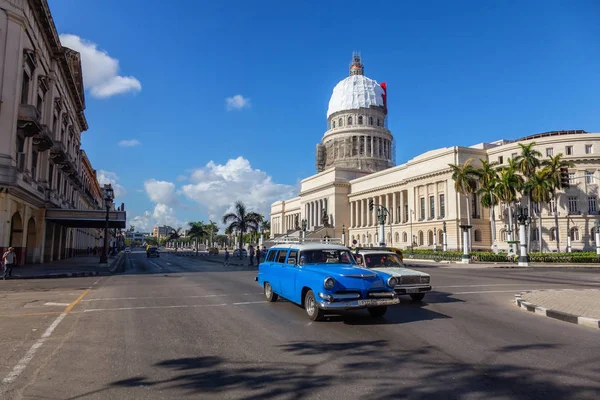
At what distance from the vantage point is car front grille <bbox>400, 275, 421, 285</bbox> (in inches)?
457

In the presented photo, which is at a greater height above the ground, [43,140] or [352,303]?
[43,140]

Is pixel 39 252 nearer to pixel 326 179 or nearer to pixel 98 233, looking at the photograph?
pixel 98 233

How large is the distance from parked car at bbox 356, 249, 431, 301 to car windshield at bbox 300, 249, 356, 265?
119 centimetres

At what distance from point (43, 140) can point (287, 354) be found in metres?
29.8

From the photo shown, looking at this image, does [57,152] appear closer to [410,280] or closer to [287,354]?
[410,280]

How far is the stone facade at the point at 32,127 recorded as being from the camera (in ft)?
78.7

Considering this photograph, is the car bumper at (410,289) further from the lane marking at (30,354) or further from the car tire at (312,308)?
the lane marking at (30,354)

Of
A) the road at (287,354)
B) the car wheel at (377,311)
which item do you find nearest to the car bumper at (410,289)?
the road at (287,354)

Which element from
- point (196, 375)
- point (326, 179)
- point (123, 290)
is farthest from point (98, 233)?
point (196, 375)

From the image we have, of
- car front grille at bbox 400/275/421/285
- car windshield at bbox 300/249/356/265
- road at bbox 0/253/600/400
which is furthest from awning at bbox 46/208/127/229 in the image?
car front grille at bbox 400/275/421/285

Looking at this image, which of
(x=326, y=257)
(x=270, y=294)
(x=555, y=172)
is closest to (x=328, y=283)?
(x=326, y=257)

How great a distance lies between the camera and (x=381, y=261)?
1305 cm

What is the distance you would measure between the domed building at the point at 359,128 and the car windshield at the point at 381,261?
8392cm

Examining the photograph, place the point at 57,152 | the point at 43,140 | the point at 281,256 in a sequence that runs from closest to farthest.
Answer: the point at 281,256
the point at 43,140
the point at 57,152
